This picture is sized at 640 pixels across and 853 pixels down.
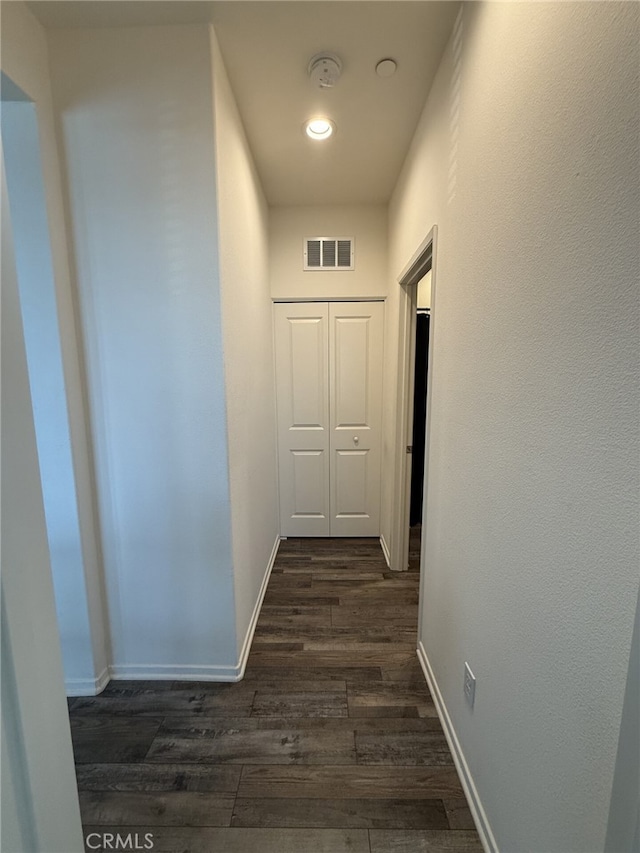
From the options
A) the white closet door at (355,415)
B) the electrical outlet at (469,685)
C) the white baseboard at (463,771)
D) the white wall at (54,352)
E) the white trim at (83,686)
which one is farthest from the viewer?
the white closet door at (355,415)

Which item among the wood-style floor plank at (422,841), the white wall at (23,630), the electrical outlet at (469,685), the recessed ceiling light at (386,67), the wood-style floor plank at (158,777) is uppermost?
the recessed ceiling light at (386,67)

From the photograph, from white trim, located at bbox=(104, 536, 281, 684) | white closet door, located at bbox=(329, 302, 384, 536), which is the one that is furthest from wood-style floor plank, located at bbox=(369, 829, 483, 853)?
white closet door, located at bbox=(329, 302, 384, 536)

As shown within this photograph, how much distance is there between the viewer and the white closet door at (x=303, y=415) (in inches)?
111

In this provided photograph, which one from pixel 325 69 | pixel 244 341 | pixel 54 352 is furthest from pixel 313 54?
pixel 54 352

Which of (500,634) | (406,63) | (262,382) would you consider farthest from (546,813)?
(406,63)

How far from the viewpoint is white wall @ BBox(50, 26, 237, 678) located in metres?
1.33

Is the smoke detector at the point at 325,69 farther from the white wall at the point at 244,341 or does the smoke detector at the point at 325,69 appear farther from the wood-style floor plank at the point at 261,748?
the wood-style floor plank at the point at 261,748

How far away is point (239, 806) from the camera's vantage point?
3.78 feet

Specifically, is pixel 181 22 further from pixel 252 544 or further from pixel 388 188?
pixel 252 544

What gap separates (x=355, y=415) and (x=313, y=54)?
2104 millimetres

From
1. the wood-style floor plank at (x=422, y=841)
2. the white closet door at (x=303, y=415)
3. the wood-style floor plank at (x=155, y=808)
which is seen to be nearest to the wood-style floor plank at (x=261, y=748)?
the wood-style floor plank at (x=155, y=808)

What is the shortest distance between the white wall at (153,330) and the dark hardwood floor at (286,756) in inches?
8.5

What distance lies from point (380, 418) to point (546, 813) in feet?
7.68

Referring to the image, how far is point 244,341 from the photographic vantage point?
1840 mm
